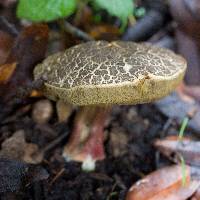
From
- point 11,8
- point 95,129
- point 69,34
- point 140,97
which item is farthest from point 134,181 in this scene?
point 11,8

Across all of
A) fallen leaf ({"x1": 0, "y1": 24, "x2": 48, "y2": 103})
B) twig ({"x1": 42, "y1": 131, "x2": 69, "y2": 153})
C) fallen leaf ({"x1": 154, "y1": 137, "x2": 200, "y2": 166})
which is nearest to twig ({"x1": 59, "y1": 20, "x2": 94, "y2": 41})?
fallen leaf ({"x1": 0, "y1": 24, "x2": 48, "y2": 103})

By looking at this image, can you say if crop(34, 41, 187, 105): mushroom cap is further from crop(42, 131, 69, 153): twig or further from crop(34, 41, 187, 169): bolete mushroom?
crop(42, 131, 69, 153): twig

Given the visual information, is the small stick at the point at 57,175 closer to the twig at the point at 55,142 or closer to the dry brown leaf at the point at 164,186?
the twig at the point at 55,142

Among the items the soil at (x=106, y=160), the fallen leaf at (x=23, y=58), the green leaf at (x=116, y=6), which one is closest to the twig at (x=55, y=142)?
the soil at (x=106, y=160)

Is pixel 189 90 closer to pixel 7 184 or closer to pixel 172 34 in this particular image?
pixel 172 34

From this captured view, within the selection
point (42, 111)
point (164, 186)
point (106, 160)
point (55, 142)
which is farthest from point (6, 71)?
point (164, 186)

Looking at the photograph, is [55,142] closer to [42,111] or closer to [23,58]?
[42,111]
